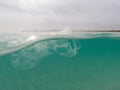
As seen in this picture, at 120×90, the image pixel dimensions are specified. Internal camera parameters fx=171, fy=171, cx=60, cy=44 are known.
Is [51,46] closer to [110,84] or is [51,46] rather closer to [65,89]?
[65,89]

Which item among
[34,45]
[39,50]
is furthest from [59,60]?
[34,45]

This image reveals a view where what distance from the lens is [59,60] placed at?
19.5 meters

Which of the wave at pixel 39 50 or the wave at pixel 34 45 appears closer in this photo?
the wave at pixel 34 45

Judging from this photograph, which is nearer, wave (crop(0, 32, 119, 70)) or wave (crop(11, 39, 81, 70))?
wave (crop(0, 32, 119, 70))

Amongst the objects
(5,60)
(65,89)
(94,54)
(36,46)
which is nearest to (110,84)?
(65,89)

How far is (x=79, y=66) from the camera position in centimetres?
1830

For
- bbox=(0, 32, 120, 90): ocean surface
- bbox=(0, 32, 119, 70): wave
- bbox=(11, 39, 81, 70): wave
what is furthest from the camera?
bbox=(11, 39, 81, 70): wave

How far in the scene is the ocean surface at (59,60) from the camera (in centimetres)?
1373

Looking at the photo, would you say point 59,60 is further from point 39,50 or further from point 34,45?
point 34,45

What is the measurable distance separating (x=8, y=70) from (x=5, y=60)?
138 centimetres

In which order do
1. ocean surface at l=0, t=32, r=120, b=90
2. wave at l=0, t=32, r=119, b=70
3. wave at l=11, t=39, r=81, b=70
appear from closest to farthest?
wave at l=0, t=32, r=119, b=70 < ocean surface at l=0, t=32, r=120, b=90 < wave at l=11, t=39, r=81, b=70

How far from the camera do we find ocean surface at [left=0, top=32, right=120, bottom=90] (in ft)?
45.0

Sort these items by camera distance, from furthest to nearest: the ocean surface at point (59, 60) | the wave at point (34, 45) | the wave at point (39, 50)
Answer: the wave at point (39, 50) < the ocean surface at point (59, 60) < the wave at point (34, 45)

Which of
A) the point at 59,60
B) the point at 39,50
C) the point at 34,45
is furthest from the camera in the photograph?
Result: the point at 59,60
